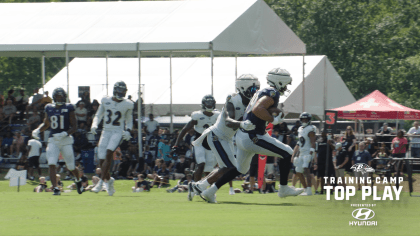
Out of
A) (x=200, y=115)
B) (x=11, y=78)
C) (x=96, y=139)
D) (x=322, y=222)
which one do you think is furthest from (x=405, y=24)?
(x=322, y=222)

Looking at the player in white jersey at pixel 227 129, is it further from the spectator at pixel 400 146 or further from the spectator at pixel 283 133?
the spectator at pixel 400 146

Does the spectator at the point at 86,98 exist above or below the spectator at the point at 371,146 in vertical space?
above

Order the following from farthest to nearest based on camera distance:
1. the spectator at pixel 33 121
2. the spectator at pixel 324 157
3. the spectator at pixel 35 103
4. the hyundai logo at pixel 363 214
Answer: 1. the spectator at pixel 35 103
2. the spectator at pixel 33 121
3. the spectator at pixel 324 157
4. the hyundai logo at pixel 363 214

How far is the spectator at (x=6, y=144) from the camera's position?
2272 centimetres

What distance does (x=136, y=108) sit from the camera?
23234mm

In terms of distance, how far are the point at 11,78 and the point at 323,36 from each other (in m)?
25.5

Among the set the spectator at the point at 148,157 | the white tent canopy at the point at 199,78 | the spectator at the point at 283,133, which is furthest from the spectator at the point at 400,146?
the white tent canopy at the point at 199,78

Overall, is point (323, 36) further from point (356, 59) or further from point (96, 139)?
point (96, 139)

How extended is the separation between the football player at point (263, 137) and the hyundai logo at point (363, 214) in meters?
1.87

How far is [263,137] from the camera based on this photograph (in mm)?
9695

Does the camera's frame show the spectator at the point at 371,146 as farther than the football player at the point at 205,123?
Yes

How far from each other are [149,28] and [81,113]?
366 centimetres

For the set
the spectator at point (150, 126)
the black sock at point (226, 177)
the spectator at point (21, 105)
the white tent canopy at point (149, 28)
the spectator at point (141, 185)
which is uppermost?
the white tent canopy at point (149, 28)

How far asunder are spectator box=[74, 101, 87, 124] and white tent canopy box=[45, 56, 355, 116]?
5998 mm
